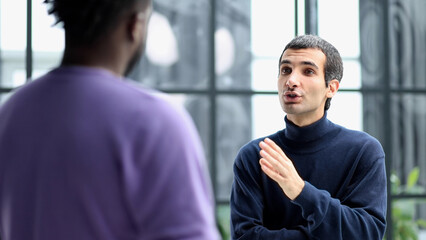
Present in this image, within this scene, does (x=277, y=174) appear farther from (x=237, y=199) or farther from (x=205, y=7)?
(x=205, y=7)

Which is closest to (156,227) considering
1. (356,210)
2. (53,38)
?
(356,210)

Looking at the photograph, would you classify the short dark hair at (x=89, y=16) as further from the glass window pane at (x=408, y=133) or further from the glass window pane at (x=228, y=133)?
the glass window pane at (x=408, y=133)

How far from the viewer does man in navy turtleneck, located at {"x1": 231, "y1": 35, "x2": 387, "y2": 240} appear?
1.93 m

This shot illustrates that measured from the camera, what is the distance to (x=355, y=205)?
79.0 inches

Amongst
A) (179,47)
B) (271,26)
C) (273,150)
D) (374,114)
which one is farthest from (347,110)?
(273,150)

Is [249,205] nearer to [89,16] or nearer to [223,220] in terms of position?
[89,16]

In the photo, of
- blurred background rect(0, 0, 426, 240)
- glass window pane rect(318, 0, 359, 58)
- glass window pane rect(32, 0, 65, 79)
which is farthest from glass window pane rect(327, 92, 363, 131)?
glass window pane rect(32, 0, 65, 79)

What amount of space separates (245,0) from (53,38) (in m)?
1.74

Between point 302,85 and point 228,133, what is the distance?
398cm

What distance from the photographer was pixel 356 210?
1979 mm

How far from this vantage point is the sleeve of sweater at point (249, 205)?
1.96 m

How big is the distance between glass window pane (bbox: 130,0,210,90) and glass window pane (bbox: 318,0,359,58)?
105 cm

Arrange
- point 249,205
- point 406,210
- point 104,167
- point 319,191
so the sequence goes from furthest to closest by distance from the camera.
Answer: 1. point 406,210
2. point 249,205
3. point 319,191
4. point 104,167

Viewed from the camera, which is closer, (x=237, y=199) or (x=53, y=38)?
(x=237, y=199)
